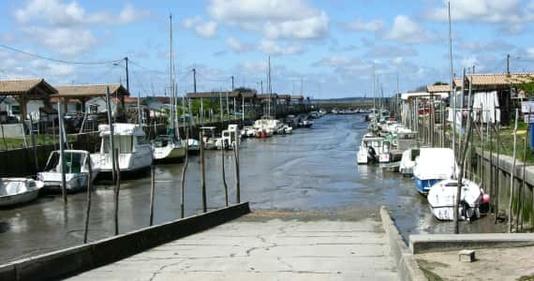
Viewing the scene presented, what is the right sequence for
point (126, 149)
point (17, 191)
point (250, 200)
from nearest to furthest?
point (17, 191) → point (250, 200) → point (126, 149)

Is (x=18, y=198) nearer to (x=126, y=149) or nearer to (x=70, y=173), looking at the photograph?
(x=70, y=173)

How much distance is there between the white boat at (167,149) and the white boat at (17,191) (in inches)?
973

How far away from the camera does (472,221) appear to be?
2583 cm

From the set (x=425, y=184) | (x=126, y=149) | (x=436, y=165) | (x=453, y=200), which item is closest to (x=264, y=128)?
(x=126, y=149)

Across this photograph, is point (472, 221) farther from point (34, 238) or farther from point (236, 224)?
point (34, 238)

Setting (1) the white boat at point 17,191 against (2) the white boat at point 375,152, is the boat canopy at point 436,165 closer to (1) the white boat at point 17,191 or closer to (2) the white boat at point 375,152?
(1) the white boat at point 17,191

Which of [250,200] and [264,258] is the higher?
[264,258]

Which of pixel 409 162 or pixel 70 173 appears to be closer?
pixel 70 173

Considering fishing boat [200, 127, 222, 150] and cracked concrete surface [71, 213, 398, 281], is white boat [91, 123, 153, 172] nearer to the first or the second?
fishing boat [200, 127, 222, 150]

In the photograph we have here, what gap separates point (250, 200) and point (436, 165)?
9318mm

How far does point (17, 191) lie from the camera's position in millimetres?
34500

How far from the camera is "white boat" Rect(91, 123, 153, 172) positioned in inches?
1853

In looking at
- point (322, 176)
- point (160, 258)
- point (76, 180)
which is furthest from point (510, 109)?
point (160, 258)

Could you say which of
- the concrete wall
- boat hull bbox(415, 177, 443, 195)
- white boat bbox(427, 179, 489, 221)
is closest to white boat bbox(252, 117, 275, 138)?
boat hull bbox(415, 177, 443, 195)
